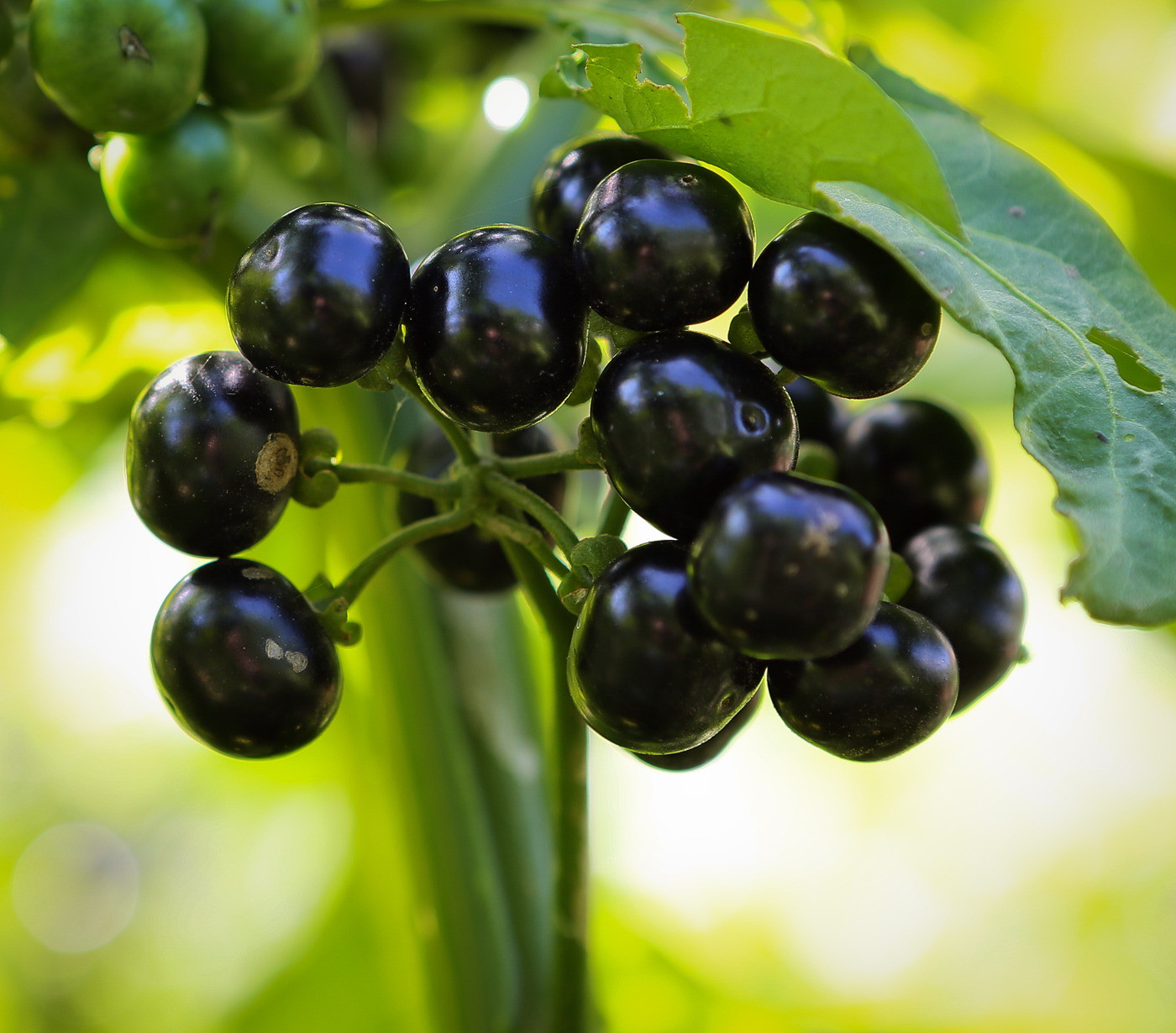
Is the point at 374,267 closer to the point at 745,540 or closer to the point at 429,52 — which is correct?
the point at 745,540

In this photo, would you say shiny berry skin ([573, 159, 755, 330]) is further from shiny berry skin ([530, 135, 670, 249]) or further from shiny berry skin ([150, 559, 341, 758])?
shiny berry skin ([150, 559, 341, 758])

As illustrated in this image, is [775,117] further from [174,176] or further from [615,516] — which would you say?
[174,176]

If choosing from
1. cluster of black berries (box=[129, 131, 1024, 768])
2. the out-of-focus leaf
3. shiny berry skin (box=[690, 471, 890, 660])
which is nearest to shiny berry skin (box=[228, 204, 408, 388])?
cluster of black berries (box=[129, 131, 1024, 768])

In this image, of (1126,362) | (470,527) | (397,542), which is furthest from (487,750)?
(1126,362)

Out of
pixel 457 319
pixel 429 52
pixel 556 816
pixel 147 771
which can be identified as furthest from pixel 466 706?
pixel 147 771

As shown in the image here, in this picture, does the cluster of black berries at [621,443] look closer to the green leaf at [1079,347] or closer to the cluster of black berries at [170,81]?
the green leaf at [1079,347]
